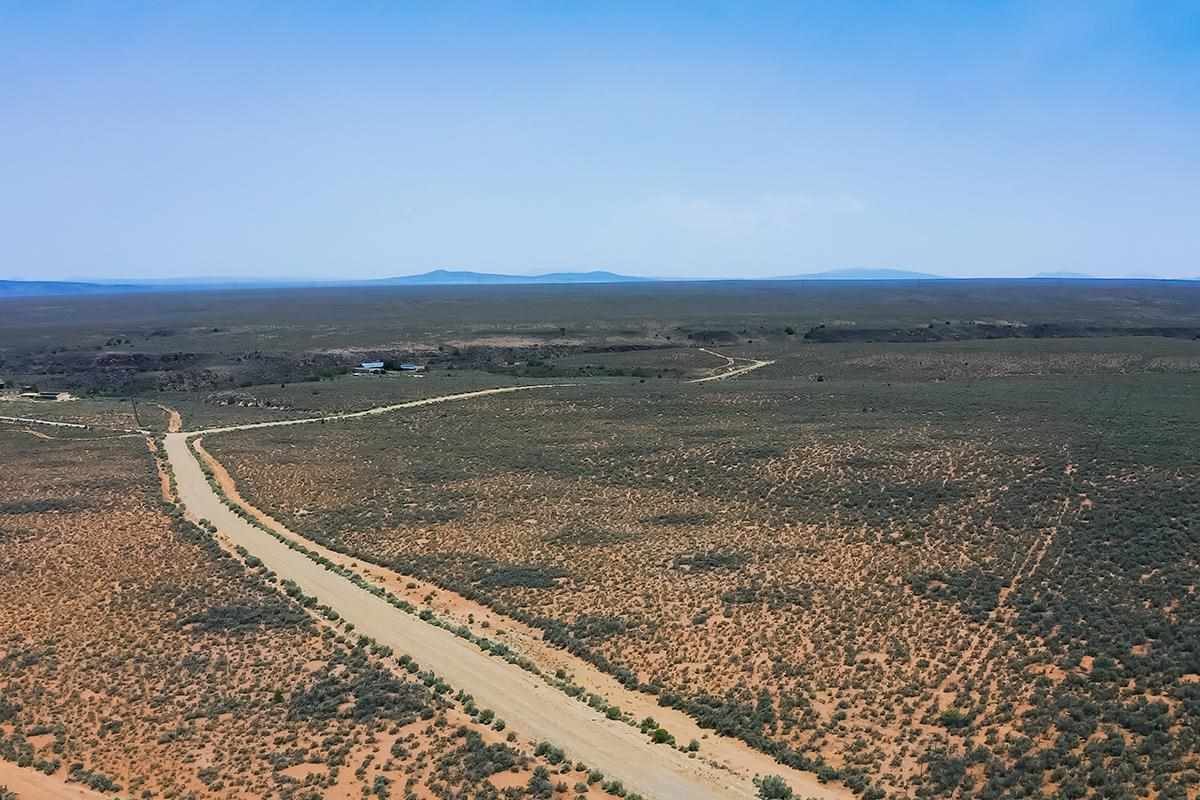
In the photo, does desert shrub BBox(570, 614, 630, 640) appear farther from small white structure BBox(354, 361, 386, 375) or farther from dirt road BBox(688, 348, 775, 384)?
small white structure BBox(354, 361, 386, 375)

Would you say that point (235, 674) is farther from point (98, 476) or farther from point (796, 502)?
point (98, 476)

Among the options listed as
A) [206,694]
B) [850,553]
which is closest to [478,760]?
[206,694]

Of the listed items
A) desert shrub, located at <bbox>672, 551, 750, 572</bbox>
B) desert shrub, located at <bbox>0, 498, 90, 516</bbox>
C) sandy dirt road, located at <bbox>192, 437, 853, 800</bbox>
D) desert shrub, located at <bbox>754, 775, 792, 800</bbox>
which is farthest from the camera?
desert shrub, located at <bbox>0, 498, 90, 516</bbox>

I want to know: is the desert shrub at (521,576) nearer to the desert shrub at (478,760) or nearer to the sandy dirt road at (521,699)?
the sandy dirt road at (521,699)

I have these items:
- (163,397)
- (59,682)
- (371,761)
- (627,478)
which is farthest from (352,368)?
(371,761)

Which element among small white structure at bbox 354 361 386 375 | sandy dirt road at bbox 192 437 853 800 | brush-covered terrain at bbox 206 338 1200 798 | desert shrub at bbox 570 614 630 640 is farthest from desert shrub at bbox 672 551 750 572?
small white structure at bbox 354 361 386 375

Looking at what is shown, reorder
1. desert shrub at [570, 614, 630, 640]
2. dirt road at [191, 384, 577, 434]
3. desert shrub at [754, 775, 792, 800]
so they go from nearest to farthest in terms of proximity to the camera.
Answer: desert shrub at [754, 775, 792, 800]
desert shrub at [570, 614, 630, 640]
dirt road at [191, 384, 577, 434]

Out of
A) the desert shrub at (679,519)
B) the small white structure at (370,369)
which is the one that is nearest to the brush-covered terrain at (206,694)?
the desert shrub at (679,519)

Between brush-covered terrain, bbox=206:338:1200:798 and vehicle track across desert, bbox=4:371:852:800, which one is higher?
brush-covered terrain, bbox=206:338:1200:798

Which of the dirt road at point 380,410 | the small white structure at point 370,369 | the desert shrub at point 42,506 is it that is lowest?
the desert shrub at point 42,506
